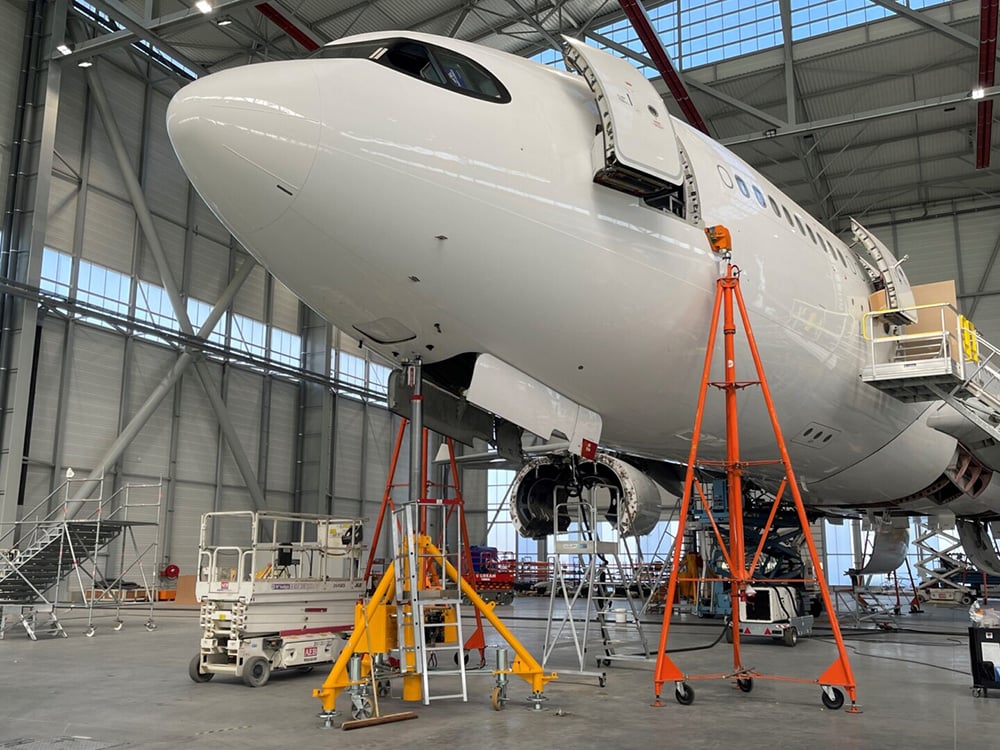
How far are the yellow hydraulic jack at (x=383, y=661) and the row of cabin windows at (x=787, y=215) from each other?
14.6 feet

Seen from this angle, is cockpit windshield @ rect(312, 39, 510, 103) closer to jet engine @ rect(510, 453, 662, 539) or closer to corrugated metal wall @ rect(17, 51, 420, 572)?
jet engine @ rect(510, 453, 662, 539)

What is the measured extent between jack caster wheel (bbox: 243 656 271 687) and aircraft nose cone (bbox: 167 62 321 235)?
5.19 meters

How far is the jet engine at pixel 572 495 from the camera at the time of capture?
979 centimetres

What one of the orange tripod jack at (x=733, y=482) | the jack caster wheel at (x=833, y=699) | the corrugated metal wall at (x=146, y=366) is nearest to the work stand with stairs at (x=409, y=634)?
the orange tripod jack at (x=733, y=482)

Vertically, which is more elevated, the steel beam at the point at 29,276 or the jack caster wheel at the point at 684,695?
the steel beam at the point at 29,276

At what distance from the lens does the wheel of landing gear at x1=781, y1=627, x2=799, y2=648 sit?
13117 millimetres

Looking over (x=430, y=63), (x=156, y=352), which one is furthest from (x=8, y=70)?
(x=430, y=63)

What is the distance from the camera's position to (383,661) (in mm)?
→ 7887

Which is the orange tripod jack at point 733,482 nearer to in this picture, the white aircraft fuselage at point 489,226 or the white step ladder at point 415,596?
the white aircraft fuselage at point 489,226

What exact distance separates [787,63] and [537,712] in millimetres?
20928

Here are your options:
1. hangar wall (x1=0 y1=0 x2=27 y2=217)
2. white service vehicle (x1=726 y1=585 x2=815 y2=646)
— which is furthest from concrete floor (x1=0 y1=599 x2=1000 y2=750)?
hangar wall (x1=0 y1=0 x2=27 y2=217)

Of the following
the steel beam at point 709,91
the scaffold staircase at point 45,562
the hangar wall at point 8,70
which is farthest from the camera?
the hangar wall at point 8,70

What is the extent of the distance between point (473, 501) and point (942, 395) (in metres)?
32.9

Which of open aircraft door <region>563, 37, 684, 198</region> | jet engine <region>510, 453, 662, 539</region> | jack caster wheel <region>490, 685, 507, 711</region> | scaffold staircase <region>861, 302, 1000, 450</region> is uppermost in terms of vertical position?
open aircraft door <region>563, 37, 684, 198</region>
